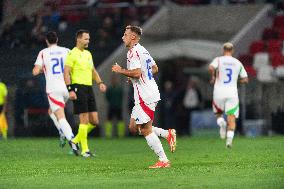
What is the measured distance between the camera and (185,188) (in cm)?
1342

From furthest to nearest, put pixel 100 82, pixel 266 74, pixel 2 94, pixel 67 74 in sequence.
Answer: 1. pixel 266 74
2. pixel 2 94
3. pixel 100 82
4. pixel 67 74

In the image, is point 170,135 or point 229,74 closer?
point 170,135

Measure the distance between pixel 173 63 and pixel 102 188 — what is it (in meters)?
24.9

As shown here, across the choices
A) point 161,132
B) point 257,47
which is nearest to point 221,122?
point 161,132

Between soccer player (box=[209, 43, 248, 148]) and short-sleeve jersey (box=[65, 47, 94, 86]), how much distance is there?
433 centimetres

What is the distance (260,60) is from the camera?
35.0 m

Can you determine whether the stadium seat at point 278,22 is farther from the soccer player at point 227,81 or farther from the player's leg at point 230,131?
the player's leg at point 230,131

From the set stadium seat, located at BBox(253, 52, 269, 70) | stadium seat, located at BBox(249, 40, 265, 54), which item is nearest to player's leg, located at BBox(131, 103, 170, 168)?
stadium seat, located at BBox(253, 52, 269, 70)

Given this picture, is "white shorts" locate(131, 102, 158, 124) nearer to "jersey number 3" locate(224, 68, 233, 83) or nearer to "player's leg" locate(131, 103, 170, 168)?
"player's leg" locate(131, 103, 170, 168)

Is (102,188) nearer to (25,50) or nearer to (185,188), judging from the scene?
(185,188)

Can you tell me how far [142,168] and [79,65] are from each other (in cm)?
442

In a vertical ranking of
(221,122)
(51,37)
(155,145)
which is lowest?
(155,145)

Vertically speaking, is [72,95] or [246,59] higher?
[246,59]

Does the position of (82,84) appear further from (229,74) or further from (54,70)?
(229,74)
